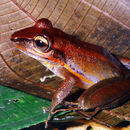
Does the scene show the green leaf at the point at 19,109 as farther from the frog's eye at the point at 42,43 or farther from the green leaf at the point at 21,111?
the frog's eye at the point at 42,43

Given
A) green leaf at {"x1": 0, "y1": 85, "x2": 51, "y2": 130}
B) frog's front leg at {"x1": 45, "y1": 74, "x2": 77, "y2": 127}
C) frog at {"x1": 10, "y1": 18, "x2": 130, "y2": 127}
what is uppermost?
frog at {"x1": 10, "y1": 18, "x2": 130, "y2": 127}

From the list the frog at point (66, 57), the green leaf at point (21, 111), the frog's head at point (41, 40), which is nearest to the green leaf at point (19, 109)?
the green leaf at point (21, 111)

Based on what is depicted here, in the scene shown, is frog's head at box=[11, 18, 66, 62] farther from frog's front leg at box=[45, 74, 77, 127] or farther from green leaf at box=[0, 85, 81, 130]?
green leaf at box=[0, 85, 81, 130]

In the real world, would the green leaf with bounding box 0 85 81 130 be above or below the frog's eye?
below

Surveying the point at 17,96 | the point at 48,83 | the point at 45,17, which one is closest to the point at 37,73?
the point at 48,83

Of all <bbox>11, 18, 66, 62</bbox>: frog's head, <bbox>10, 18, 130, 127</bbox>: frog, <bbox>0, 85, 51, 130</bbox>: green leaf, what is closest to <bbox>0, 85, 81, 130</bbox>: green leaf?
<bbox>0, 85, 51, 130</bbox>: green leaf

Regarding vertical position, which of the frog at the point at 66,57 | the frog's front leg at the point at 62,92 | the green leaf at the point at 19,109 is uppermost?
the frog at the point at 66,57

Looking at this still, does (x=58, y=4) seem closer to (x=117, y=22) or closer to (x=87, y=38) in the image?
(x=87, y=38)
